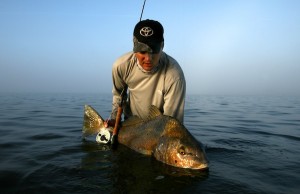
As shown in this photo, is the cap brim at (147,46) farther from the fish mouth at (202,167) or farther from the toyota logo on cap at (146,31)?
the fish mouth at (202,167)

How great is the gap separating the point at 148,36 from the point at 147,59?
47 centimetres

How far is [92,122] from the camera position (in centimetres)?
622

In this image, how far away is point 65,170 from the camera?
13.8 feet

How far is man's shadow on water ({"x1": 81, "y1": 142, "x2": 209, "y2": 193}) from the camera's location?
361 centimetres

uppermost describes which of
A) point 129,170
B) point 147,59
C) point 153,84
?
point 147,59

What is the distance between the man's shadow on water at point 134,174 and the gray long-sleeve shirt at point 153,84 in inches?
41.1

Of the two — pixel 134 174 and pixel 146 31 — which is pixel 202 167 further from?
pixel 146 31

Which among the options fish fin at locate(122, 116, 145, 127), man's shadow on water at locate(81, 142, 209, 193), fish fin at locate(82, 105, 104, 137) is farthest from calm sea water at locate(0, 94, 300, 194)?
fish fin at locate(122, 116, 145, 127)

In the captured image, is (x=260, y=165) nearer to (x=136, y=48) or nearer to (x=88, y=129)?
(x=136, y=48)

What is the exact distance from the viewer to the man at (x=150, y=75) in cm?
484

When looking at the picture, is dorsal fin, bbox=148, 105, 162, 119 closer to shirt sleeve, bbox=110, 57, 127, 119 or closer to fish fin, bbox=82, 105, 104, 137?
shirt sleeve, bbox=110, 57, 127, 119

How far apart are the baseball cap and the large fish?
106cm

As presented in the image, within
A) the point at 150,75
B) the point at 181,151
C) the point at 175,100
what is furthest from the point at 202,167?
the point at 150,75

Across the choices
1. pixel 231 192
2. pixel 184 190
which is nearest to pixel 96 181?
pixel 184 190
